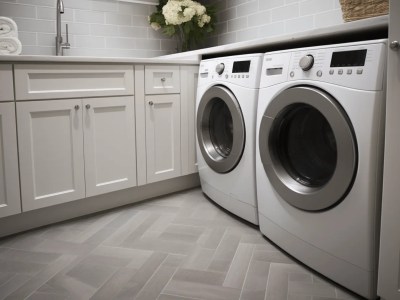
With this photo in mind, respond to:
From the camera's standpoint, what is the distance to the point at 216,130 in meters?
2.30

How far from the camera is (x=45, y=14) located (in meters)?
2.56

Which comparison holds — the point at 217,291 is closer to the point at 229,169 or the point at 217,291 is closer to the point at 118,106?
the point at 229,169

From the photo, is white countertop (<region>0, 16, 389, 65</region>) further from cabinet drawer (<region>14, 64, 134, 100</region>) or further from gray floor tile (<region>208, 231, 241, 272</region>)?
gray floor tile (<region>208, 231, 241, 272</region>)

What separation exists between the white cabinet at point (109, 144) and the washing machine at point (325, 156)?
32.3 inches

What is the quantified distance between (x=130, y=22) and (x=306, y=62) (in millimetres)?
1976

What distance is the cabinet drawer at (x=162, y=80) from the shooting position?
2242 mm

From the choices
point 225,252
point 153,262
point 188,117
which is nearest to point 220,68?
point 188,117

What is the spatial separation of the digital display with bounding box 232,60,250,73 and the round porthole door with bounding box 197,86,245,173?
124mm

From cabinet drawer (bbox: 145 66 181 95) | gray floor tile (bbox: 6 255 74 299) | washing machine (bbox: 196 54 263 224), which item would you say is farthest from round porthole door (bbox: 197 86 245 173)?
gray floor tile (bbox: 6 255 74 299)

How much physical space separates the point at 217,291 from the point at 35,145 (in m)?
1.14

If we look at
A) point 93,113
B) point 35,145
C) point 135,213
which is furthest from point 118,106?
point 135,213

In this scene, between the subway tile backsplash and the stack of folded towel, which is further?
the subway tile backsplash

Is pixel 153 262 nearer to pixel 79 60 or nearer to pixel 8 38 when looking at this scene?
pixel 79 60

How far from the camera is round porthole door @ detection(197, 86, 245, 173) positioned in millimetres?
2064
